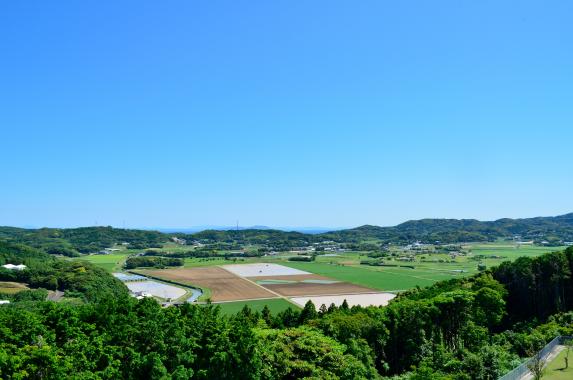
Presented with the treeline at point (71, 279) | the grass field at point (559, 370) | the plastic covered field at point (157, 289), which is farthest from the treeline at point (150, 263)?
the grass field at point (559, 370)

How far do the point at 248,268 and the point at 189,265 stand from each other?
21312mm

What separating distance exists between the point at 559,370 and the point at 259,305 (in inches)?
1985

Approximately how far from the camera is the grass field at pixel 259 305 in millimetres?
64188

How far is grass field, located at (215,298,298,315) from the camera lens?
64.2 meters

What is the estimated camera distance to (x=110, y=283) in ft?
275

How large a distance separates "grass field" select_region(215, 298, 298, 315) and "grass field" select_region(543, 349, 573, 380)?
42353mm

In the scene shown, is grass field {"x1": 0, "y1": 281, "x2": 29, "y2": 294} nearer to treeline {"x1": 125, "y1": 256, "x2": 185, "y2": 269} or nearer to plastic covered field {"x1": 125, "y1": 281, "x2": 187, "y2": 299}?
plastic covered field {"x1": 125, "y1": 281, "x2": 187, "y2": 299}

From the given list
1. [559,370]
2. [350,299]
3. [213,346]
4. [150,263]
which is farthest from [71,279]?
[559,370]

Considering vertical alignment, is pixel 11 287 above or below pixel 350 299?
above

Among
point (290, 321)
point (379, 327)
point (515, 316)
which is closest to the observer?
point (379, 327)

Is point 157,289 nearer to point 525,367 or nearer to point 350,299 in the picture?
point 350,299

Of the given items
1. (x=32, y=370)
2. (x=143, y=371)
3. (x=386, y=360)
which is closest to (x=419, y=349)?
(x=386, y=360)

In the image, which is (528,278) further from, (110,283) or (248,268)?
(248,268)

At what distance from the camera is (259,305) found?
67.8 meters
